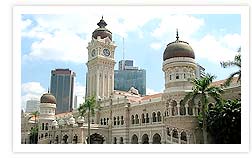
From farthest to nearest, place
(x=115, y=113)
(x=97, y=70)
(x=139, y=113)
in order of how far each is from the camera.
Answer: (x=97, y=70), (x=115, y=113), (x=139, y=113)

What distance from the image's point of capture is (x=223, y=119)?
17078 millimetres

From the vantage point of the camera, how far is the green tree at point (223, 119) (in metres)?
16.1

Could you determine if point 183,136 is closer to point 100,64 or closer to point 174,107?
point 174,107

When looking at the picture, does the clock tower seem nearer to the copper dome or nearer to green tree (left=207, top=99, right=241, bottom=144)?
the copper dome

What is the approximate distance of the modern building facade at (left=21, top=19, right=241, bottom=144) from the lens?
19031mm

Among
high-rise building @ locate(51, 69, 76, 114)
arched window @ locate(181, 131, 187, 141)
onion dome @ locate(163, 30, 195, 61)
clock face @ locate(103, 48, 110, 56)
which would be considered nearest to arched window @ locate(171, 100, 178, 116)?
arched window @ locate(181, 131, 187, 141)

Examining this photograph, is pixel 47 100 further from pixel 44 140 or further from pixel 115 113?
pixel 115 113

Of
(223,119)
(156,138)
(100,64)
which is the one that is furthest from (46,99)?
(223,119)

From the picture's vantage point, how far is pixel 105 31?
112 feet

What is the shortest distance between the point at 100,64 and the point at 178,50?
49.0ft

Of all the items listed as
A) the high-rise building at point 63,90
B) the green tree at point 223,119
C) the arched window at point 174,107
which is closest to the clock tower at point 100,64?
the high-rise building at point 63,90
